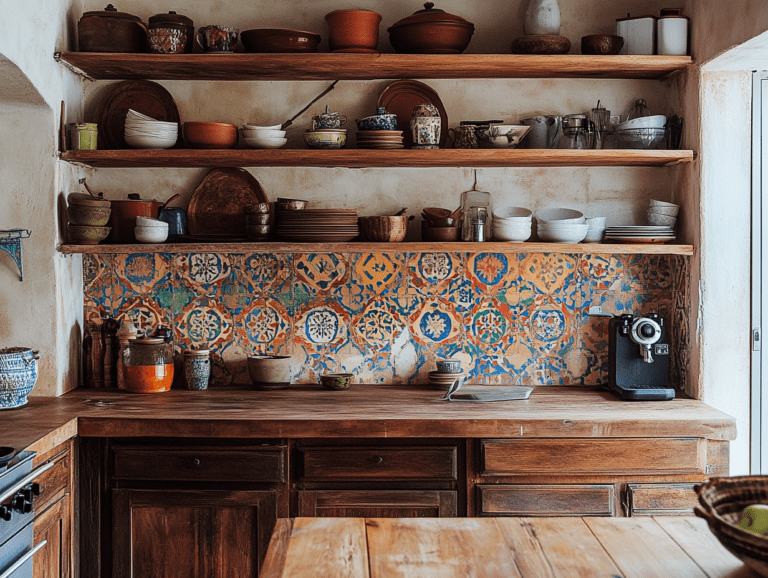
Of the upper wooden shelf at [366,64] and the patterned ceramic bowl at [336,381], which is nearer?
the upper wooden shelf at [366,64]

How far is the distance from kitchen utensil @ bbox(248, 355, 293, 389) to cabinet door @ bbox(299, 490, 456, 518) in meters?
0.68

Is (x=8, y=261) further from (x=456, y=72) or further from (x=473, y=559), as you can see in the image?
(x=473, y=559)

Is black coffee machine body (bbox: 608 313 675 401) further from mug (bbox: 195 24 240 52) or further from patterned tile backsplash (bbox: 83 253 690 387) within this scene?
mug (bbox: 195 24 240 52)

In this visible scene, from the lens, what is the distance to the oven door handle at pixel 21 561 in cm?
215

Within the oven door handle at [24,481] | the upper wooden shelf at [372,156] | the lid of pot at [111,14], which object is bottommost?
the oven door handle at [24,481]

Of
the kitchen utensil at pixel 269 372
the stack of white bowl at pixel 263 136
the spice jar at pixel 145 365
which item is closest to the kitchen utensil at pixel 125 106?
the stack of white bowl at pixel 263 136

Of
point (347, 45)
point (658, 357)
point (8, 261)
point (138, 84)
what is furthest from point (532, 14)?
point (8, 261)

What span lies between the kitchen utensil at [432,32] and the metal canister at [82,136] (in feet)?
4.64

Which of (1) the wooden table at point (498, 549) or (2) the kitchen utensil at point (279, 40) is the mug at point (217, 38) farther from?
(1) the wooden table at point (498, 549)

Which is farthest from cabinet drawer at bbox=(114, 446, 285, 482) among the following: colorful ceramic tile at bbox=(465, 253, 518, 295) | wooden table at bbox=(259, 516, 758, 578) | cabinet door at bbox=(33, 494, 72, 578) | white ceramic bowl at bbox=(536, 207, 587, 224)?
white ceramic bowl at bbox=(536, 207, 587, 224)

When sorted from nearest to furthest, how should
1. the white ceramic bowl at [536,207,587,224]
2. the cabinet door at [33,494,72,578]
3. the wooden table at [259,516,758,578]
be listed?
the wooden table at [259,516,758,578] → the cabinet door at [33,494,72,578] → the white ceramic bowl at [536,207,587,224]

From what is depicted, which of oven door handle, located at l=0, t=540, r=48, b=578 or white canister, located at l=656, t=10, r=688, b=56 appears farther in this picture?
white canister, located at l=656, t=10, r=688, b=56

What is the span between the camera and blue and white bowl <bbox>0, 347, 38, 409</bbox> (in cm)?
294

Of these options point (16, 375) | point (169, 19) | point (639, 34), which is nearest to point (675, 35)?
point (639, 34)
